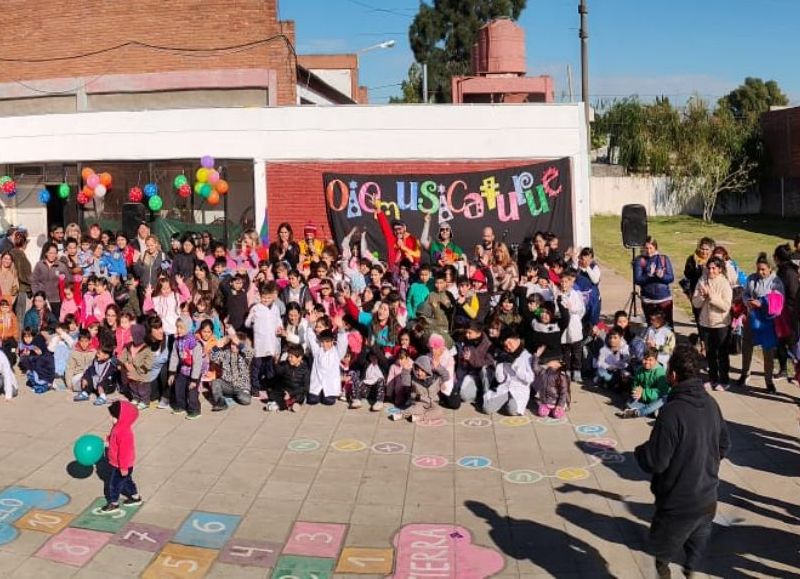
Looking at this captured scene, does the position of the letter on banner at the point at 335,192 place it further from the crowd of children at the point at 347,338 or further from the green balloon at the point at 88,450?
the green balloon at the point at 88,450

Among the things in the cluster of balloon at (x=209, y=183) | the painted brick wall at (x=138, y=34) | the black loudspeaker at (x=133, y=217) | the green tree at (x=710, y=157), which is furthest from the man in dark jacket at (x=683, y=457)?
the green tree at (x=710, y=157)

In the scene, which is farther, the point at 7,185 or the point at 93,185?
the point at 7,185

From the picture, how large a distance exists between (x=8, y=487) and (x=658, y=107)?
41.7 meters

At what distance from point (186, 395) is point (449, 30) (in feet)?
170

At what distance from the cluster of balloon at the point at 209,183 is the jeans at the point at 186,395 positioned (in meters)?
7.06

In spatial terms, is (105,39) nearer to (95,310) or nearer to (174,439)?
(95,310)

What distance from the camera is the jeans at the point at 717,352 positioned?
11180 millimetres

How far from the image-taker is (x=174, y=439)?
391 inches

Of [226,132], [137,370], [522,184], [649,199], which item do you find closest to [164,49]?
[226,132]

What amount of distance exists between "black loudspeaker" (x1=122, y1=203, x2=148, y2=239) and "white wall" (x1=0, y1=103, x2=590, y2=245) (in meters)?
1.07

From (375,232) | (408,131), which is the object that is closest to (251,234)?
(375,232)

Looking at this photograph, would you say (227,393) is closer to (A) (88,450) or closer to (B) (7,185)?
(A) (88,450)

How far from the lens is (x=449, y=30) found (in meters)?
58.5

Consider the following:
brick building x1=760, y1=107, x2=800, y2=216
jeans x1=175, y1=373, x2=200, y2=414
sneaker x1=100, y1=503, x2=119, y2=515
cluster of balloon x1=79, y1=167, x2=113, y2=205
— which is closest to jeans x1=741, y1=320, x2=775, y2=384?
jeans x1=175, y1=373, x2=200, y2=414
